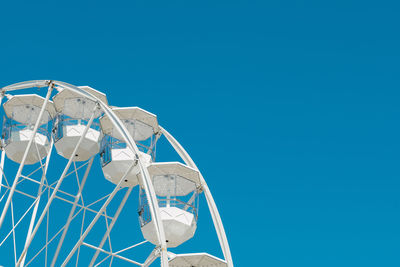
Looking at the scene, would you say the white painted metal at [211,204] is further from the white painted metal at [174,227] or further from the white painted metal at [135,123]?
the white painted metal at [174,227]

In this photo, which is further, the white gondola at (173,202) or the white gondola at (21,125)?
the white gondola at (21,125)

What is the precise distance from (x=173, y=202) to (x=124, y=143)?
3.59 m

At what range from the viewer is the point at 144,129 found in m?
30.3

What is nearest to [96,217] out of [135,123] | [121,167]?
[121,167]

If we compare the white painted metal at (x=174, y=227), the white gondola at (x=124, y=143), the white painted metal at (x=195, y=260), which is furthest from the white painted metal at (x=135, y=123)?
the white painted metal at (x=195, y=260)

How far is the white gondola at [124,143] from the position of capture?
1138 inches

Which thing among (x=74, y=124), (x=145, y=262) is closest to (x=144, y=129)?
(x=74, y=124)

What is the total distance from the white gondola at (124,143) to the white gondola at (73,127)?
1.19 m

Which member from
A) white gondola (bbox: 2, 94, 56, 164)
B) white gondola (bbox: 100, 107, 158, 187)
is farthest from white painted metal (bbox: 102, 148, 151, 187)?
white gondola (bbox: 2, 94, 56, 164)

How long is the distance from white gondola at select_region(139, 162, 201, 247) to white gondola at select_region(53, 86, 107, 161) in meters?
4.29

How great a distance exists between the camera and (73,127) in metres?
30.8

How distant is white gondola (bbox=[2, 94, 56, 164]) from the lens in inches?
1256

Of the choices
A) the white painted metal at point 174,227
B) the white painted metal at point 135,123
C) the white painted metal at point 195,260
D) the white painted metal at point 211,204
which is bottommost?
the white painted metal at point 195,260

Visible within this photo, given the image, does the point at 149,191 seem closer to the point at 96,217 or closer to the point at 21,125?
the point at 96,217
